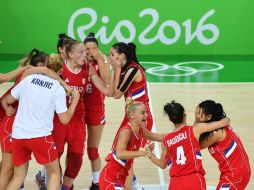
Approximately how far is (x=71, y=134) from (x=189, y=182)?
1555mm

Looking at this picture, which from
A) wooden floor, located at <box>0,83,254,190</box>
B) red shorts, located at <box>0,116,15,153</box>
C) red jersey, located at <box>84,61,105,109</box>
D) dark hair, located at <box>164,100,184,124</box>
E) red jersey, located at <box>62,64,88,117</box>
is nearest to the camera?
dark hair, located at <box>164,100,184,124</box>

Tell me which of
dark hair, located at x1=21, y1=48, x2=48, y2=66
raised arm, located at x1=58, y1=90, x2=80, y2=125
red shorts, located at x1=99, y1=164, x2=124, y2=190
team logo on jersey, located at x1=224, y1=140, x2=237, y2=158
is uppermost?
dark hair, located at x1=21, y1=48, x2=48, y2=66

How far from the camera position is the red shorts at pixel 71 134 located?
20.4ft

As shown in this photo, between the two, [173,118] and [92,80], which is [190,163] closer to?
[173,118]

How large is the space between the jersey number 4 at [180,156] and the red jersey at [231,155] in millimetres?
413

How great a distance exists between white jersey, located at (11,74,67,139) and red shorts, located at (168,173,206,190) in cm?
127

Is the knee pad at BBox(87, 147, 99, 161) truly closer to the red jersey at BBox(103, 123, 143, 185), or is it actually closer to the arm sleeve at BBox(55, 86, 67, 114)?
the red jersey at BBox(103, 123, 143, 185)

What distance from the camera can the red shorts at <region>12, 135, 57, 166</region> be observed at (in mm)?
5711

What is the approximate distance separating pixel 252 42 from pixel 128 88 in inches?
325

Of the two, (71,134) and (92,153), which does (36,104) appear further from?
(92,153)

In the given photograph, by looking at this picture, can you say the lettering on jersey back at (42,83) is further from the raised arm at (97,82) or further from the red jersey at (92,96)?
the red jersey at (92,96)

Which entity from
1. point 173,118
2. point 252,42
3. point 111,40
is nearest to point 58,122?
point 173,118

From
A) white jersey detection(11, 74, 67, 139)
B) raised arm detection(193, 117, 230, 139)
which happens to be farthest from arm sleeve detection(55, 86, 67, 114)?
raised arm detection(193, 117, 230, 139)

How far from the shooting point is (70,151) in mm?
6422
